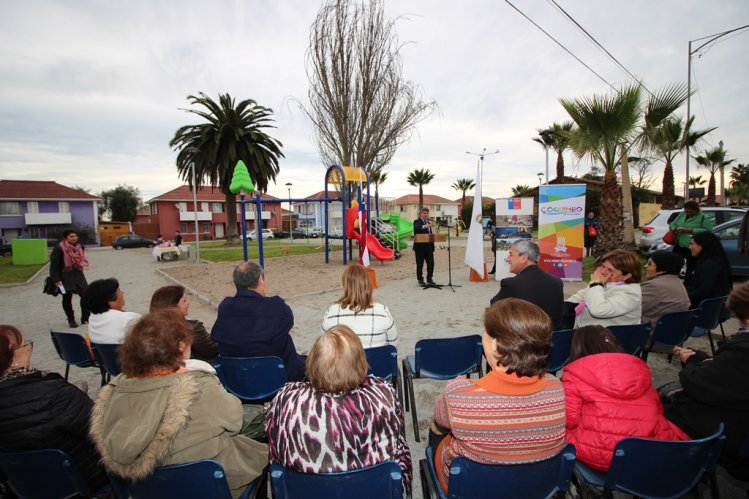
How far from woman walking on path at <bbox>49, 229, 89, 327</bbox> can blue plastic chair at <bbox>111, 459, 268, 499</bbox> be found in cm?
668

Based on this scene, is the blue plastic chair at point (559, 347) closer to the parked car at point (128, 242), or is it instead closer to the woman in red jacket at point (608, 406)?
the woman in red jacket at point (608, 406)

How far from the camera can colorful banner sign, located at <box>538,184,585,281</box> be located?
9.30m

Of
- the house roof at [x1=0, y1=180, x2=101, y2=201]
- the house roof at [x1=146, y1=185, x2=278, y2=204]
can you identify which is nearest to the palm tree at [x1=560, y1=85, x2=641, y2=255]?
the house roof at [x1=146, y1=185, x2=278, y2=204]

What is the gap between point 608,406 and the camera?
6.37 feet

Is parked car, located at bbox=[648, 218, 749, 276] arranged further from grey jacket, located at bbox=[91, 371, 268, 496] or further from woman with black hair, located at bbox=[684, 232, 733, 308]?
grey jacket, located at bbox=[91, 371, 268, 496]

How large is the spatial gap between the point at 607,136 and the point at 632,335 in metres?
8.04

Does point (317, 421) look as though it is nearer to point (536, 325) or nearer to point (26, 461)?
point (536, 325)

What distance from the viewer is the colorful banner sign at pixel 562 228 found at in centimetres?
930

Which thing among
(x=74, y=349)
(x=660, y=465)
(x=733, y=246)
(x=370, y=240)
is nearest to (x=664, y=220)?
(x=733, y=246)

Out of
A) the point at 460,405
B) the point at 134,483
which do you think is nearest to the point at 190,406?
the point at 134,483

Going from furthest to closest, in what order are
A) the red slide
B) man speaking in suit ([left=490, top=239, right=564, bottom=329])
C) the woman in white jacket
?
the red slide
man speaking in suit ([left=490, top=239, right=564, bottom=329])
the woman in white jacket

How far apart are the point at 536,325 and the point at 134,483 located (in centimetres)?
196

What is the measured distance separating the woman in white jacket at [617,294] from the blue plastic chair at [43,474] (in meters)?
3.98

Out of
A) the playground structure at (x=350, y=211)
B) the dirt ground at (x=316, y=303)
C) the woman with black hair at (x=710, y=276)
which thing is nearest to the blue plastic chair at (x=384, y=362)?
the dirt ground at (x=316, y=303)
